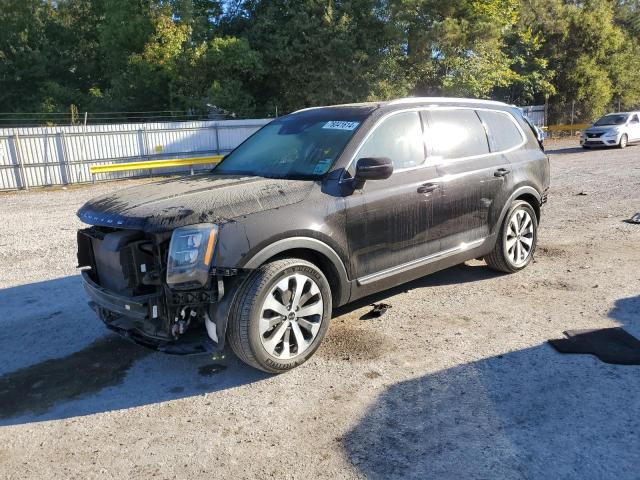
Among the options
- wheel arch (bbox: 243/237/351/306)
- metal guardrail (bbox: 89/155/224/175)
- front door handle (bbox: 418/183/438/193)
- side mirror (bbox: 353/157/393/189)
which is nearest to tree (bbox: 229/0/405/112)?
metal guardrail (bbox: 89/155/224/175)

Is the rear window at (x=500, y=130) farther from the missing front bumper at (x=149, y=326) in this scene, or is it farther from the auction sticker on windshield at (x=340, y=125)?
the missing front bumper at (x=149, y=326)

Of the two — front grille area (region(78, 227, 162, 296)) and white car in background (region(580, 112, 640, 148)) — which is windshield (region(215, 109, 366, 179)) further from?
white car in background (region(580, 112, 640, 148))

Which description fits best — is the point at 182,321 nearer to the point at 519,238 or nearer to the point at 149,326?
the point at 149,326

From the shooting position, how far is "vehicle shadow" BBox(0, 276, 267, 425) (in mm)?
3592

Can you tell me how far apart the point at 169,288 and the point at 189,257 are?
25 cm

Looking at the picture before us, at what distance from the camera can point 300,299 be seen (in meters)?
3.89

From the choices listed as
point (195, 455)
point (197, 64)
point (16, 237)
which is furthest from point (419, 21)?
point (195, 455)

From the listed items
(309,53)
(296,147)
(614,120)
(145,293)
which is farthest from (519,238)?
(309,53)

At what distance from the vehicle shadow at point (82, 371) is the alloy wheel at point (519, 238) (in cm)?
320

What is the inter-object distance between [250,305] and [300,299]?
17.3 inches

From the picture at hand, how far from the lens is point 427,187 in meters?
4.72

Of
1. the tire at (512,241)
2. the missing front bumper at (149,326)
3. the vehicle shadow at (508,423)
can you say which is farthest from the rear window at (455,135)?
the missing front bumper at (149,326)

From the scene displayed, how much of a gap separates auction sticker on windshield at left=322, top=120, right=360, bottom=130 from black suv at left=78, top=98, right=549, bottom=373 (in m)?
0.01

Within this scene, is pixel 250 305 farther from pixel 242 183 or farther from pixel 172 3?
pixel 172 3
